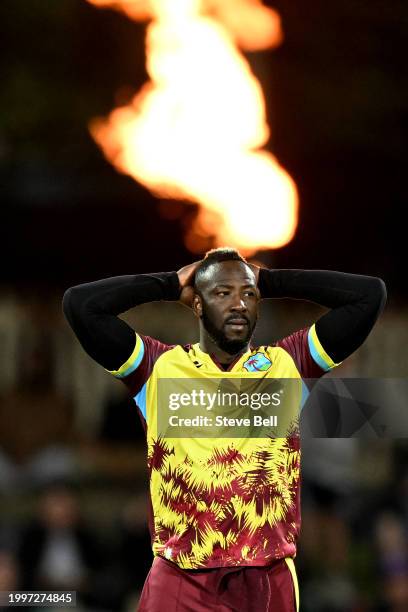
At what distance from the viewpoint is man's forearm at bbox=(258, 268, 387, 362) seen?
22.0 ft

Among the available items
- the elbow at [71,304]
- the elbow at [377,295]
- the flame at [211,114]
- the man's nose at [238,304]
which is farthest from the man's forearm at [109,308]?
the flame at [211,114]

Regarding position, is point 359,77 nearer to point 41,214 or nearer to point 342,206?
point 342,206

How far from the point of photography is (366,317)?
22.2ft

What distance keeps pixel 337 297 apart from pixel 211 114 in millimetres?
6270

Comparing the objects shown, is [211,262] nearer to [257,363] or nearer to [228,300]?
[228,300]

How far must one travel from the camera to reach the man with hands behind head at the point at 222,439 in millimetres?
6457

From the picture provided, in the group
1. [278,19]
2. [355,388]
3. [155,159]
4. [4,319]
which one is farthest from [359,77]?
[355,388]

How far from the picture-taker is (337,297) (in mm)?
6828

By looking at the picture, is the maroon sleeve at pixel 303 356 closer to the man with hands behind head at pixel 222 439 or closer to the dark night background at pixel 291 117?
the man with hands behind head at pixel 222 439

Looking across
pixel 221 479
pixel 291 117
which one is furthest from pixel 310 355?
pixel 291 117

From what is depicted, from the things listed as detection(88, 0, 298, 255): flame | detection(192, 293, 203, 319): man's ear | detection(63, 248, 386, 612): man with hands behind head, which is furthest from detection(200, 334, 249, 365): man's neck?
detection(88, 0, 298, 255): flame

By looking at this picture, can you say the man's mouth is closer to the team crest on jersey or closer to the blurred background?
the team crest on jersey

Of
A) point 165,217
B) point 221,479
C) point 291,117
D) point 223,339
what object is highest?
point 291,117

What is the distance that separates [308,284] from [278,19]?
776 centimetres
